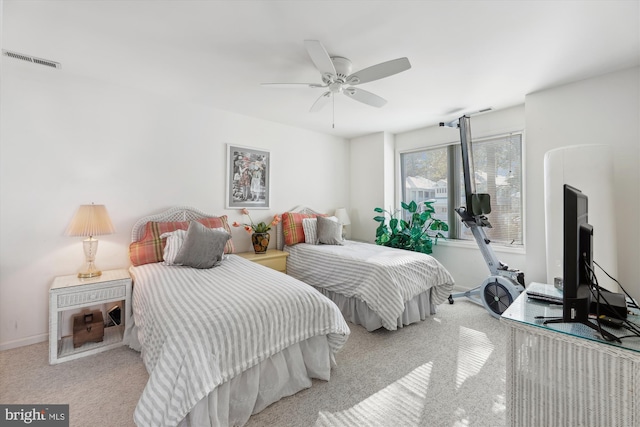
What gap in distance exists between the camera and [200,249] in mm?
2660

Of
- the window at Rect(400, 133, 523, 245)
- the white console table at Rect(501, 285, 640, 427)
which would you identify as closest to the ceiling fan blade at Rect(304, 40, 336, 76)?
the white console table at Rect(501, 285, 640, 427)

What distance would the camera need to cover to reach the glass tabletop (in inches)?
42.6

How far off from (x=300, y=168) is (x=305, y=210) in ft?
2.34

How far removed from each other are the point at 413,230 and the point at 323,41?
2897mm

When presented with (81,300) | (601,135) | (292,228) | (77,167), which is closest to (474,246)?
(601,135)

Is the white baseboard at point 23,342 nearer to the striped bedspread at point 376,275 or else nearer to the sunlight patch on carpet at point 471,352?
the striped bedspread at point 376,275

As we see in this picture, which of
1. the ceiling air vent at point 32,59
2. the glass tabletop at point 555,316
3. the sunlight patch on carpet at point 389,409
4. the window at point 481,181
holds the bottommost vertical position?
the sunlight patch on carpet at point 389,409

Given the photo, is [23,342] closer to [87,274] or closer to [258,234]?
[87,274]

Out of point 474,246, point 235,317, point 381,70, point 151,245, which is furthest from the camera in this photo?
point 474,246

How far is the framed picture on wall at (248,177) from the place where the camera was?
376 centimetres

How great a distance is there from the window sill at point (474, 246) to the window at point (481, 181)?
0.10 m

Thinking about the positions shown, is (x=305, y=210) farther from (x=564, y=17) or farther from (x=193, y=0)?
(x=564, y=17)

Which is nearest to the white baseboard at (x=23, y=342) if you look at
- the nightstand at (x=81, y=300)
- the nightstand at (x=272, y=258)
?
the nightstand at (x=81, y=300)

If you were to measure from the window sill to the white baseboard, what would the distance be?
16.1ft
